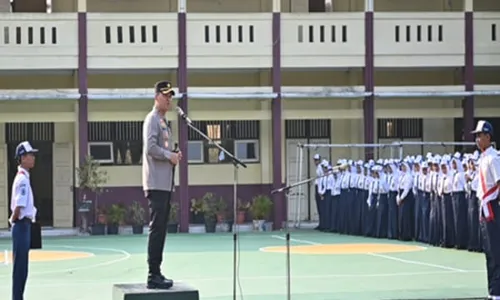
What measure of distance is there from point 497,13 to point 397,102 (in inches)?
158

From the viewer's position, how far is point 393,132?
32.2 meters

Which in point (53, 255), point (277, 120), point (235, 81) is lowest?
point (53, 255)

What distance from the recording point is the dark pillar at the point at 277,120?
29.2 metres

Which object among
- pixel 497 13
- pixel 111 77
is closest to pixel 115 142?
pixel 111 77

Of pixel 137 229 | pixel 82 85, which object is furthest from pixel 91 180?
pixel 82 85

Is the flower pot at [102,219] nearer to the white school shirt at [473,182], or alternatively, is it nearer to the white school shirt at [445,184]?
the white school shirt at [445,184]

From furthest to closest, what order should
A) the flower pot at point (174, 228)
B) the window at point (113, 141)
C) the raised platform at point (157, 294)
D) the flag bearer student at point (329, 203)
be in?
the window at point (113, 141), the flower pot at point (174, 228), the flag bearer student at point (329, 203), the raised platform at point (157, 294)

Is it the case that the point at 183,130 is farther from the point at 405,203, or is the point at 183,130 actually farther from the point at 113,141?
the point at 405,203

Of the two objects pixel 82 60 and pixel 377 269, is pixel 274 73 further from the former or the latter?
pixel 377 269

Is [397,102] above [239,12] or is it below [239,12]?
below

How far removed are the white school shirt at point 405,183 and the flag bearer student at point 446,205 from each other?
67.7 inches

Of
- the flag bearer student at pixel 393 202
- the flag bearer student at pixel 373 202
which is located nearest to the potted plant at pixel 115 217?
the flag bearer student at pixel 373 202

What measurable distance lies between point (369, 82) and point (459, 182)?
9.29 m

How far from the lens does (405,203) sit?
2356 centimetres
